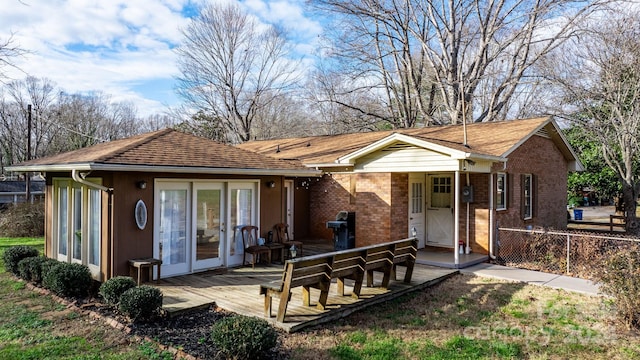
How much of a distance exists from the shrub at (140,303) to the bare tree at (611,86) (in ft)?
47.7

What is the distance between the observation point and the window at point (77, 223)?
8553mm

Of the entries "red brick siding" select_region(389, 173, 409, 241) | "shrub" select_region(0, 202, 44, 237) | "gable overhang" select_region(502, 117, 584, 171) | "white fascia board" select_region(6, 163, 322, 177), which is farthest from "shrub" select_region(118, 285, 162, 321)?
"shrub" select_region(0, 202, 44, 237)

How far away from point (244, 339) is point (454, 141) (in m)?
9.34

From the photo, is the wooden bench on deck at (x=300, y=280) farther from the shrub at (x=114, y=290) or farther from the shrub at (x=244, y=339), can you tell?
the shrub at (x=114, y=290)

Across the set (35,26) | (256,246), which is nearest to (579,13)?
(256,246)

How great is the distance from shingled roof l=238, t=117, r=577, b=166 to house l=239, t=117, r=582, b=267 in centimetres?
4

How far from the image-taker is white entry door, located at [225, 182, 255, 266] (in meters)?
9.74

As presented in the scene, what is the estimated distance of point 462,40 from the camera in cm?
2269

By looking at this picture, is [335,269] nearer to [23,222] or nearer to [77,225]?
[77,225]

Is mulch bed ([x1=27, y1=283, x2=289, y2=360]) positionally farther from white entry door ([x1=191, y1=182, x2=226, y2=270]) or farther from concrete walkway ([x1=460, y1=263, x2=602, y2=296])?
concrete walkway ([x1=460, y1=263, x2=602, y2=296])

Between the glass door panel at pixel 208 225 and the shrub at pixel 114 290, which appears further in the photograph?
the glass door panel at pixel 208 225

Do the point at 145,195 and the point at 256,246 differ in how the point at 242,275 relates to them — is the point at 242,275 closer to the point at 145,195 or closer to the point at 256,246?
the point at 256,246

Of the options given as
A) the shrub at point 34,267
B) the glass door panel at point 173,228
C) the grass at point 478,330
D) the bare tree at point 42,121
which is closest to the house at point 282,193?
the glass door panel at point 173,228

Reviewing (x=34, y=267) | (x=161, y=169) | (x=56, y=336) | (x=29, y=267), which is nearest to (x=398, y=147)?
(x=161, y=169)
